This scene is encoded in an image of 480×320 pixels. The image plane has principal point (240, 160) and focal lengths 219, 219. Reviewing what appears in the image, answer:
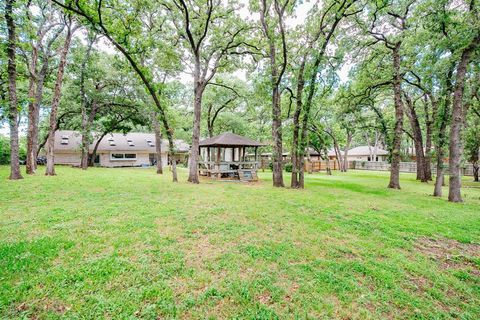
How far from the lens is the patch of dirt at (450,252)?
3528 mm

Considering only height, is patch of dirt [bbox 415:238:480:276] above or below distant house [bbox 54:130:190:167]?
below

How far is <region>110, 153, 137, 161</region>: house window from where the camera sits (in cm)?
2884

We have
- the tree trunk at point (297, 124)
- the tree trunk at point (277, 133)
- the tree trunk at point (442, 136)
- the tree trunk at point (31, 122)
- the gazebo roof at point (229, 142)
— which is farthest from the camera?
the gazebo roof at point (229, 142)

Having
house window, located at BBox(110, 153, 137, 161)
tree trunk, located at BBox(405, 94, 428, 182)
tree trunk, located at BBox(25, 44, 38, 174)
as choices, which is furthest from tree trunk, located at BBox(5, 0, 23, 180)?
tree trunk, located at BBox(405, 94, 428, 182)

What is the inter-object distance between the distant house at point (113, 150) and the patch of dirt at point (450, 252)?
81.8 ft

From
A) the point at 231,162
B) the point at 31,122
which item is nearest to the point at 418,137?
the point at 231,162

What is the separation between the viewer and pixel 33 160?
1412 centimetres

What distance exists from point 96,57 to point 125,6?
12461mm

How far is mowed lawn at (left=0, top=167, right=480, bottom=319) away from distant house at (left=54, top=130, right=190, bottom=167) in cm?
2263

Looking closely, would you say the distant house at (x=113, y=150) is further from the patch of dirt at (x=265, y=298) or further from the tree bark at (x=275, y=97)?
the patch of dirt at (x=265, y=298)

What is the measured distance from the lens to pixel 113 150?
28.6 m

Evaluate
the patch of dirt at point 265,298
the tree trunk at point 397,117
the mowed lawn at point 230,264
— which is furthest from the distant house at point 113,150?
the patch of dirt at point 265,298

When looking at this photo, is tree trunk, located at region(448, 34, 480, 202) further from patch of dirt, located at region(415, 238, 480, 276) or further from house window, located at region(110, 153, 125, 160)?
house window, located at region(110, 153, 125, 160)

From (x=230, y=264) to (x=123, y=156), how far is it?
3086 cm
